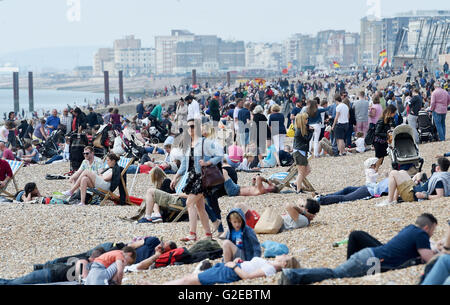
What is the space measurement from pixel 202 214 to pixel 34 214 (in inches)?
100

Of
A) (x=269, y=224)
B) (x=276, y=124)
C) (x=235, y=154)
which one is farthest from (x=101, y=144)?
(x=269, y=224)

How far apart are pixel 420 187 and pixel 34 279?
13.4ft

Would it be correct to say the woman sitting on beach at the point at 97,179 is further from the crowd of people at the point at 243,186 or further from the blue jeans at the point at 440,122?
the blue jeans at the point at 440,122

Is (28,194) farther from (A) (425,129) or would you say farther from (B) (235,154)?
(A) (425,129)

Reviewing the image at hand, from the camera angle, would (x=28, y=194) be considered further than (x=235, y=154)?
No

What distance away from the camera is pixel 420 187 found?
313 inches

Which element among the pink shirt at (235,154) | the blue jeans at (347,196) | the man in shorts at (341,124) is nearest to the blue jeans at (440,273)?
the blue jeans at (347,196)

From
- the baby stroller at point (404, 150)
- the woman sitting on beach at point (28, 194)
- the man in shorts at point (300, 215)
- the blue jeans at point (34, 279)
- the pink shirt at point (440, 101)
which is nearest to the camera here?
the blue jeans at point (34, 279)

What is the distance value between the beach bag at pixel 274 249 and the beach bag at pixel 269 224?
92 centimetres

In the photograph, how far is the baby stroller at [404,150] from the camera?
921 cm

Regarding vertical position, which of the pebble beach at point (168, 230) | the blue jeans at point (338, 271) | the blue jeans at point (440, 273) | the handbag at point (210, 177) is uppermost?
the handbag at point (210, 177)

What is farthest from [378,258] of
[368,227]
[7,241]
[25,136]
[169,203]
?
[25,136]

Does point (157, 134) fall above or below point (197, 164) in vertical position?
below
